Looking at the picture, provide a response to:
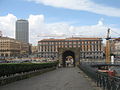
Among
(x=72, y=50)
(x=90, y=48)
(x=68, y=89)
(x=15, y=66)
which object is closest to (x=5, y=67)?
(x=15, y=66)

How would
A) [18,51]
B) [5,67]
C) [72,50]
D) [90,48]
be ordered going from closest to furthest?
[5,67] < [72,50] < [90,48] < [18,51]

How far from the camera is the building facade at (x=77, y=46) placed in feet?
565

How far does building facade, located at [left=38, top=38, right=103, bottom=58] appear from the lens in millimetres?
172250

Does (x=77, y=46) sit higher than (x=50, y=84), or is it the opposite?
(x=77, y=46)

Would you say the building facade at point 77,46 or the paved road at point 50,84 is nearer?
the paved road at point 50,84

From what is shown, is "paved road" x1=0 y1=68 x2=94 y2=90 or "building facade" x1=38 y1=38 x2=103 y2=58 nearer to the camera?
"paved road" x1=0 y1=68 x2=94 y2=90

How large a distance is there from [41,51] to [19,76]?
156803 millimetres

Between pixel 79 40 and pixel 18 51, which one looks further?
pixel 18 51

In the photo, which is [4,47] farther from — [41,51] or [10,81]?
[10,81]

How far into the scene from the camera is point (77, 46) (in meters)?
174

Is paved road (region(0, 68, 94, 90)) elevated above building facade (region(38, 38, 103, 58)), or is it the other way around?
building facade (region(38, 38, 103, 58))

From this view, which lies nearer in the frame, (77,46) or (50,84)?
(50,84)

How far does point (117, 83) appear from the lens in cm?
947

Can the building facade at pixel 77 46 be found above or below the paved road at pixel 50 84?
above
